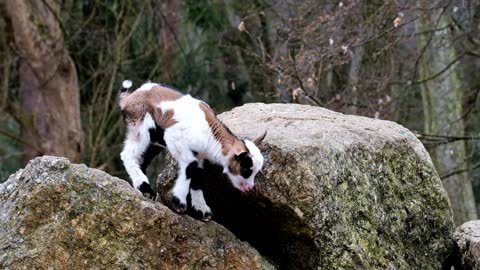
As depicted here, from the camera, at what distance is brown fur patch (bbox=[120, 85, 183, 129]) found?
705 cm

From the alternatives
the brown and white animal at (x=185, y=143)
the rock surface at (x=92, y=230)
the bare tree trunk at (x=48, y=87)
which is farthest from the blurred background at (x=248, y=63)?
the rock surface at (x=92, y=230)

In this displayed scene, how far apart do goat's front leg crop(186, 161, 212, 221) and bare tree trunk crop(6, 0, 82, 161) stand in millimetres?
9913

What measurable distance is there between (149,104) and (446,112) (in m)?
10.1

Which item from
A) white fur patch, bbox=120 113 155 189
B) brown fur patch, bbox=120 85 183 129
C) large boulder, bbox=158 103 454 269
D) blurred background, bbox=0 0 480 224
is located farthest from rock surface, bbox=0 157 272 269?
blurred background, bbox=0 0 480 224

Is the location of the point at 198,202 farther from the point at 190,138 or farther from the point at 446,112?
the point at 446,112

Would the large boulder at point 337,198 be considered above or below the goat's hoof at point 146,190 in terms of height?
above

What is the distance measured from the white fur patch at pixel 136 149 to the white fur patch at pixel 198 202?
1.54ft

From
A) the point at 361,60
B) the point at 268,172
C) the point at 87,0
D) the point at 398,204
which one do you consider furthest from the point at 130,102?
the point at 87,0

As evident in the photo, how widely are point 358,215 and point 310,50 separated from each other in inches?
285

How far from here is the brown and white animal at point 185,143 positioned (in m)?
6.82

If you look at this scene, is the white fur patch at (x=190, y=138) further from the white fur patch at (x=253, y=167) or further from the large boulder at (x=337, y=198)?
the large boulder at (x=337, y=198)

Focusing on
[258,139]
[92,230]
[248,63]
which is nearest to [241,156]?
[258,139]

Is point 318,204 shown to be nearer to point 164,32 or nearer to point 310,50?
point 310,50

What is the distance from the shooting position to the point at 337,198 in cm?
704
